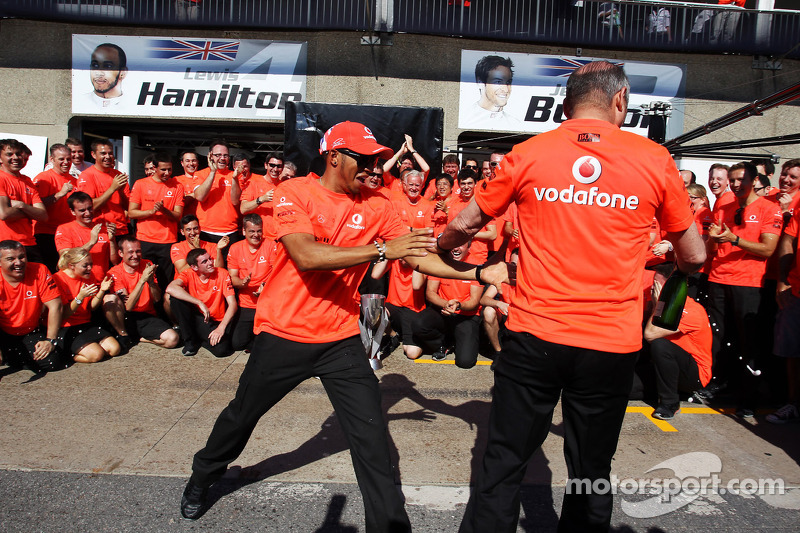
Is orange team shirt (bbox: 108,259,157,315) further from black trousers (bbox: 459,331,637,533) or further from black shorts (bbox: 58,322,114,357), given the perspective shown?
black trousers (bbox: 459,331,637,533)

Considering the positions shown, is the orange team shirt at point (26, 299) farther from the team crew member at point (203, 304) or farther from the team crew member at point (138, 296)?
the team crew member at point (203, 304)

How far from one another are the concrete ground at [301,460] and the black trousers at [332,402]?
1.51ft

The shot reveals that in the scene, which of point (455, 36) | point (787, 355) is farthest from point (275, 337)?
point (455, 36)

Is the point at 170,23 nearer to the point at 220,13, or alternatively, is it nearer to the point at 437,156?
the point at 220,13

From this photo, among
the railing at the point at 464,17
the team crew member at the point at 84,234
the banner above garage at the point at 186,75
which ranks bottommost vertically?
the team crew member at the point at 84,234

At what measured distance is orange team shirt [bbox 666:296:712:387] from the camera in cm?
491

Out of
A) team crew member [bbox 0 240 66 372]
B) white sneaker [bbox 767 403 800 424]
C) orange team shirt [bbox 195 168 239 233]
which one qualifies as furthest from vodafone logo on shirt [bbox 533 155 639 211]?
orange team shirt [bbox 195 168 239 233]

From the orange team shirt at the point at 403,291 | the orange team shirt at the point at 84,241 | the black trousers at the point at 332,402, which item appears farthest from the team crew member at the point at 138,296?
the black trousers at the point at 332,402

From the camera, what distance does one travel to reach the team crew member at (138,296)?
20.5ft

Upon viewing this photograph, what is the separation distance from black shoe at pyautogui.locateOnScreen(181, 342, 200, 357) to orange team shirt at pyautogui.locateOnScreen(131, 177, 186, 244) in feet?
5.31

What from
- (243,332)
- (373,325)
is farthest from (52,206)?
(373,325)

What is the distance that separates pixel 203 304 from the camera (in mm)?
6234

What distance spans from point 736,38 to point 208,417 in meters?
9.97

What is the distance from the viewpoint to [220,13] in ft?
30.1
